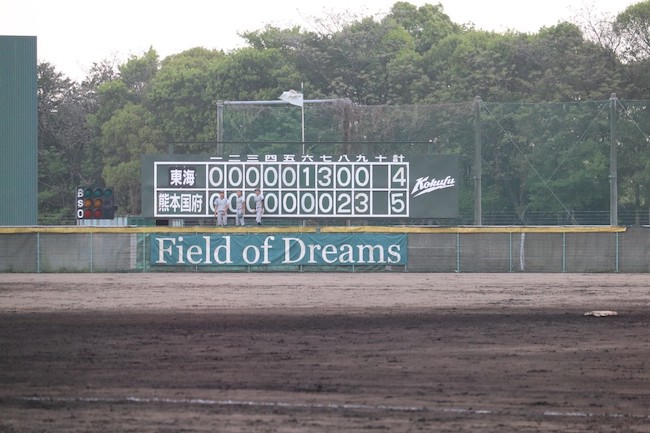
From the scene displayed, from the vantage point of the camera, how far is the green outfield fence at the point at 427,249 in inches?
1439

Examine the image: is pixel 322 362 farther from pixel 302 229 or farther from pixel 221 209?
pixel 302 229

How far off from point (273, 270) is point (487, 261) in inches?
282

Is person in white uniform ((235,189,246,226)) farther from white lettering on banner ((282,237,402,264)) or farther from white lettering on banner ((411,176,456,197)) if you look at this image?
white lettering on banner ((411,176,456,197))

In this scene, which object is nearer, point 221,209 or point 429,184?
point 221,209

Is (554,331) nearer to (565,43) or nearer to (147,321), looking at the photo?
(147,321)

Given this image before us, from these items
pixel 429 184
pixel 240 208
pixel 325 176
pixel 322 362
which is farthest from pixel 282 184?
pixel 322 362

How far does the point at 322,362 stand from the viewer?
15430 mm

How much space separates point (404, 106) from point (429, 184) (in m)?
10.1

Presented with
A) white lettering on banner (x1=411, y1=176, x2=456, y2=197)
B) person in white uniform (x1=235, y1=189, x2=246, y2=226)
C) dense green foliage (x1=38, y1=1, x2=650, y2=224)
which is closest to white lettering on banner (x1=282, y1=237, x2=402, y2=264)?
person in white uniform (x1=235, y1=189, x2=246, y2=226)

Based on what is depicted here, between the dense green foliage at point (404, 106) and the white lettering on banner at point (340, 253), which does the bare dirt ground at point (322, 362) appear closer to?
the white lettering on banner at point (340, 253)

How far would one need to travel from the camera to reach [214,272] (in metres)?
36.8

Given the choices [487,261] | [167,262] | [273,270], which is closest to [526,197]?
[487,261]

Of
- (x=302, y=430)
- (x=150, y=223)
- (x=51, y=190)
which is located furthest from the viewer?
(x=51, y=190)

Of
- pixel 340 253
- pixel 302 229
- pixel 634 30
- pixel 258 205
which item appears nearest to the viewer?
pixel 258 205
